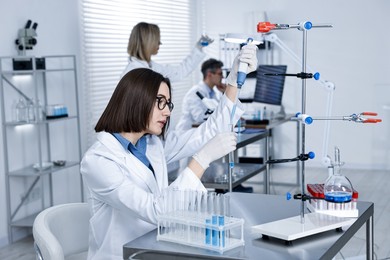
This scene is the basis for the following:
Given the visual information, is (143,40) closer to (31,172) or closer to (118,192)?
(31,172)

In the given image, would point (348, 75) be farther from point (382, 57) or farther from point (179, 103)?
point (179, 103)

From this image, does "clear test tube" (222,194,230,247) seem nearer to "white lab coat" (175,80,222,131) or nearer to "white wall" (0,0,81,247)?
"white wall" (0,0,81,247)

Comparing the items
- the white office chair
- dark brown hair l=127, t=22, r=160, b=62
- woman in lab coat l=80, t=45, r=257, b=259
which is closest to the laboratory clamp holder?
woman in lab coat l=80, t=45, r=257, b=259

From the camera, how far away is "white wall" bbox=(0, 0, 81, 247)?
4074 millimetres

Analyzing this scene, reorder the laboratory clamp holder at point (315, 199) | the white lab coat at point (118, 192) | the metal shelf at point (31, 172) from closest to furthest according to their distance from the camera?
the laboratory clamp holder at point (315, 199)
the white lab coat at point (118, 192)
the metal shelf at point (31, 172)

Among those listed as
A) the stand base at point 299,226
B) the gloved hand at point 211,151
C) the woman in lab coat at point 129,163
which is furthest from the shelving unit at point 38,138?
the stand base at point 299,226

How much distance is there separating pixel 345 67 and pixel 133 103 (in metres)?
4.89

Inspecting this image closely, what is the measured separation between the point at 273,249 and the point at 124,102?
691 millimetres

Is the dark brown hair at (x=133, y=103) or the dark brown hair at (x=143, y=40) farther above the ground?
the dark brown hair at (x=143, y=40)

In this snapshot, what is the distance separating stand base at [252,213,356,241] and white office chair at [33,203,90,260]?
0.66 m

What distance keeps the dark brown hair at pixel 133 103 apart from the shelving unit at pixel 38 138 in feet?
7.33

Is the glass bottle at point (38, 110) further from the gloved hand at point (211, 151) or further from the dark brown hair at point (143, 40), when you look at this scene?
the gloved hand at point (211, 151)

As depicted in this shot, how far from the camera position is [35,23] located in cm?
419

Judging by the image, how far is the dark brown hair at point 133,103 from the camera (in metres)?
1.91
